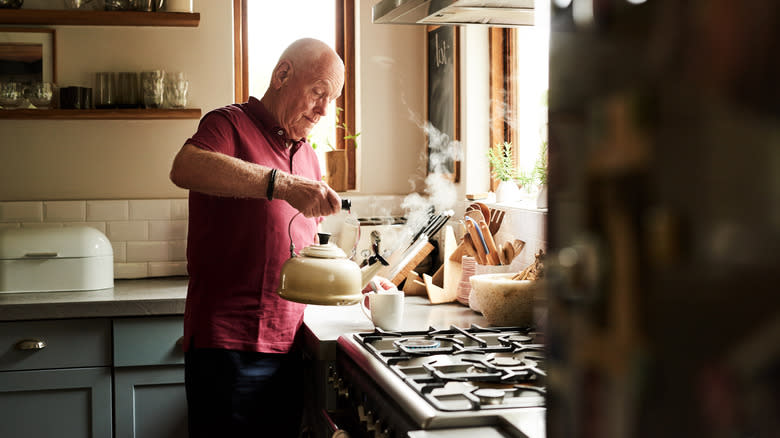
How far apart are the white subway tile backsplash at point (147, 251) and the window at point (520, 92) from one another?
4.82ft

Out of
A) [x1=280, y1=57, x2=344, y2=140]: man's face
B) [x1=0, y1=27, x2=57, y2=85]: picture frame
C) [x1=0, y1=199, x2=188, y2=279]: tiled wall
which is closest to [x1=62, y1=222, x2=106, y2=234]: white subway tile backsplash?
[x1=0, y1=199, x2=188, y2=279]: tiled wall

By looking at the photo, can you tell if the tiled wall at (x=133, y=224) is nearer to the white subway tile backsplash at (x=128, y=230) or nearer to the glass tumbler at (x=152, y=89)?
the white subway tile backsplash at (x=128, y=230)

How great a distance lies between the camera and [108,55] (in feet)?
10.5

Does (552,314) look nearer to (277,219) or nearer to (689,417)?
(689,417)

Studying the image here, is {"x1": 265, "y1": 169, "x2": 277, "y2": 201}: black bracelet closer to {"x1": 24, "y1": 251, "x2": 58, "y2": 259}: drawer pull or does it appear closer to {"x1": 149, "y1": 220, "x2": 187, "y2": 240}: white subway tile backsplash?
{"x1": 24, "y1": 251, "x2": 58, "y2": 259}: drawer pull

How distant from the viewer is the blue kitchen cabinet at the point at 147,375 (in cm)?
264

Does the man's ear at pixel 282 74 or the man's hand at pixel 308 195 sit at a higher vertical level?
the man's ear at pixel 282 74


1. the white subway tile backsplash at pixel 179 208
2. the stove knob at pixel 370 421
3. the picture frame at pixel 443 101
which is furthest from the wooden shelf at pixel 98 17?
the stove knob at pixel 370 421

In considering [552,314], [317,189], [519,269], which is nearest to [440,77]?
[519,269]

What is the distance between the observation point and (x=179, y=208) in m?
3.28

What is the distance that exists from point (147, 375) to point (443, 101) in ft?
5.54

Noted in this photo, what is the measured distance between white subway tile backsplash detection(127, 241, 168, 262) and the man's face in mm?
1336

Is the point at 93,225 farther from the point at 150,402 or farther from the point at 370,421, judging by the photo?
the point at 370,421

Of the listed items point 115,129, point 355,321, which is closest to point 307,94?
point 355,321
